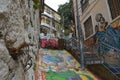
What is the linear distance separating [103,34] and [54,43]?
5892 mm

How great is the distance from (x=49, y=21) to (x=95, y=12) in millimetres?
31516

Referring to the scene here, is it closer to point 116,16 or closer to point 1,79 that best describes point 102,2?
point 116,16

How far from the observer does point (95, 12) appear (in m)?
13.2

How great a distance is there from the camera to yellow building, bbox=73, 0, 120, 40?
10265mm

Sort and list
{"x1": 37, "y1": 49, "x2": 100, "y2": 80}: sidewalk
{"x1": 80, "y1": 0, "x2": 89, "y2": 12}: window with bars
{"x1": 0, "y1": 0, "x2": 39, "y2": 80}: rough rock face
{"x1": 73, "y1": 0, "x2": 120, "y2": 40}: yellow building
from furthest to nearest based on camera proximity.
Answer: {"x1": 80, "y1": 0, "x2": 89, "y2": 12}: window with bars
{"x1": 73, "y1": 0, "x2": 120, "y2": 40}: yellow building
{"x1": 37, "y1": 49, "x2": 100, "y2": 80}: sidewalk
{"x1": 0, "y1": 0, "x2": 39, "y2": 80}: rough rock face

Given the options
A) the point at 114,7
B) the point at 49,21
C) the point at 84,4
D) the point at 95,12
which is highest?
the point at 49,21

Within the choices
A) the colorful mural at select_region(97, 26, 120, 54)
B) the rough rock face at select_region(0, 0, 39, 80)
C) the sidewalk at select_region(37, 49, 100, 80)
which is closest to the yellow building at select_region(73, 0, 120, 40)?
the colorful mural at select_region(97, 26, 120, 54)

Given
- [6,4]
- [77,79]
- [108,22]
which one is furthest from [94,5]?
[6,4]

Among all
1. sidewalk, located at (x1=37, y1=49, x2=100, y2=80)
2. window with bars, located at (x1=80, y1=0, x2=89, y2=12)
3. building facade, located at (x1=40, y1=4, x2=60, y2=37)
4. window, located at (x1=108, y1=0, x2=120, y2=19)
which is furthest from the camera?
building facade, located at (x1=40, y1=4, x2=60, y2=37)

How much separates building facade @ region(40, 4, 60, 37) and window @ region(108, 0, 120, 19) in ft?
98.9

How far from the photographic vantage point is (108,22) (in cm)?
1096

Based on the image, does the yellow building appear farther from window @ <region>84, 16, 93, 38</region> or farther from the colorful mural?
the colorful mural

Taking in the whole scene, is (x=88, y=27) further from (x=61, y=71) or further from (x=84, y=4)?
(x=61, y=71)

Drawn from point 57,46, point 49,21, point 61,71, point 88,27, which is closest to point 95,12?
point 88,27
